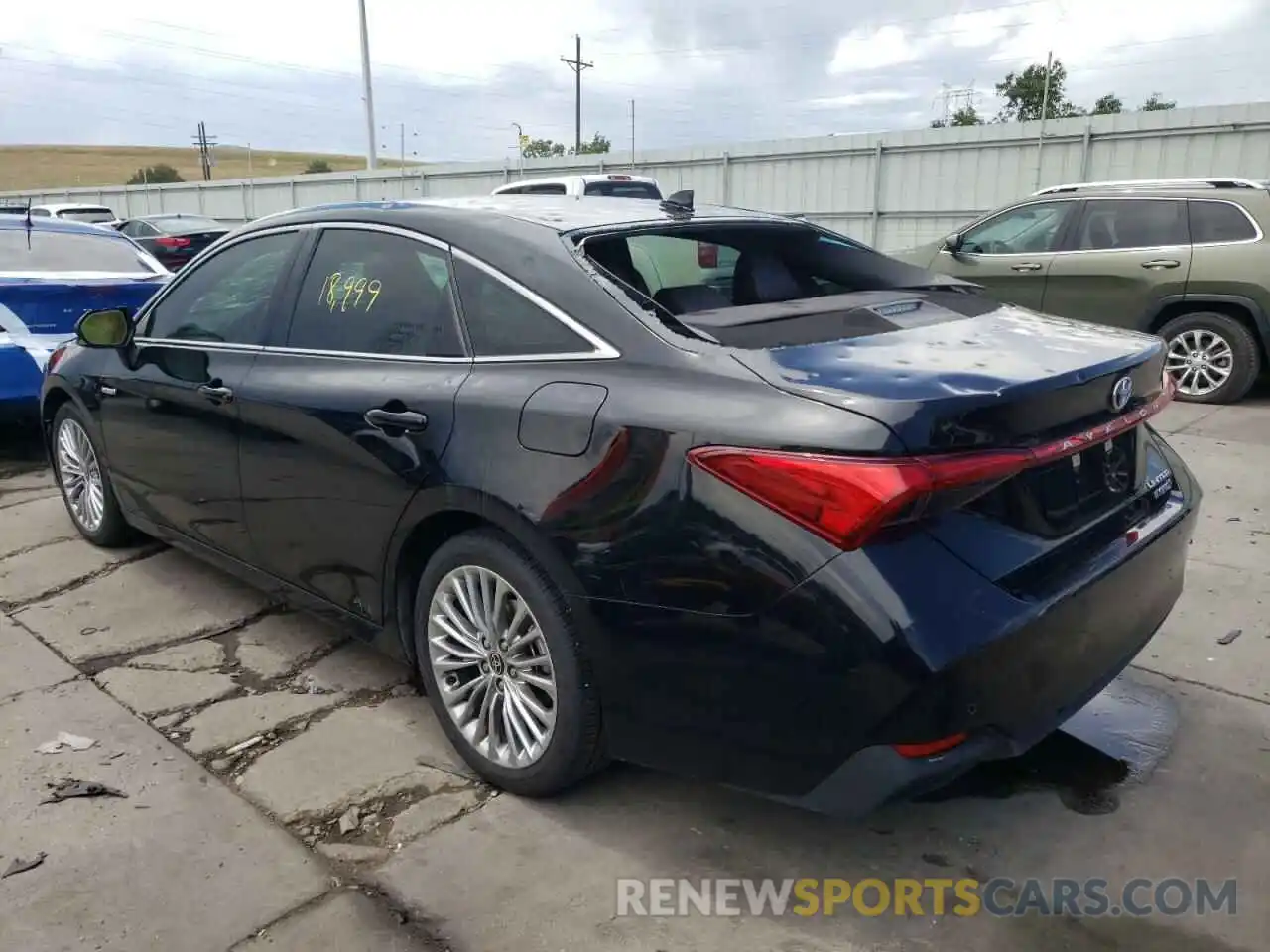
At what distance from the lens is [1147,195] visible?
27.5ft

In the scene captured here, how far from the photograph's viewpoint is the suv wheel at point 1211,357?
26.0ft

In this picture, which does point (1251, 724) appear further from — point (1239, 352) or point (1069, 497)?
point (1239, 352)

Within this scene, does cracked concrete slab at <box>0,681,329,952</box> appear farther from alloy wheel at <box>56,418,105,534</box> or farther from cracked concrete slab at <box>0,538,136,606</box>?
alloy wheel at <box>56,418,105,534</box>

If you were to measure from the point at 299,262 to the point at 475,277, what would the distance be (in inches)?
36.2

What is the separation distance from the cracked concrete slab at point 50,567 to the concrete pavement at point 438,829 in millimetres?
760

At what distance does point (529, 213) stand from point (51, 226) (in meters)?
5.63

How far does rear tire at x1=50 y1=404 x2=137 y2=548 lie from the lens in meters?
4.55

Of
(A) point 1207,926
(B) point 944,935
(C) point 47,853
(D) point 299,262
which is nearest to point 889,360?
(B) point 944,935

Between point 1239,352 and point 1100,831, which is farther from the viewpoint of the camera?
point 1239,352

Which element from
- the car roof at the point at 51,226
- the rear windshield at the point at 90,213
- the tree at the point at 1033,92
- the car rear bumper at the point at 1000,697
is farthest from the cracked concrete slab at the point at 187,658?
the tree at the point at 1033,92

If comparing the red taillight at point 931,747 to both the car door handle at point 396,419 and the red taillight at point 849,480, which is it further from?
the car door handle at point 396,419

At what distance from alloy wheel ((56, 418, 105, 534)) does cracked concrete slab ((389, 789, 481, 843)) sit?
268 cm

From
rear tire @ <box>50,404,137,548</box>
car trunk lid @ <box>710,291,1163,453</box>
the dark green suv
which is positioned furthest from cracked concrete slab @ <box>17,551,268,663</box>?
the dark green suv

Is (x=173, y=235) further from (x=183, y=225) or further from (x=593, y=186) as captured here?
(x=593, y=186)
